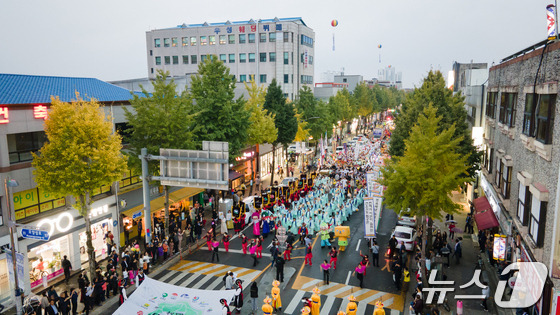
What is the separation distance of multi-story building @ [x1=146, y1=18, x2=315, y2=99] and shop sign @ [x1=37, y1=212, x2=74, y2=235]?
4755 cm

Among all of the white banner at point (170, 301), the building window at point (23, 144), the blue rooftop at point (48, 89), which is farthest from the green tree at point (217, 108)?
the white banner at point (170, 301)

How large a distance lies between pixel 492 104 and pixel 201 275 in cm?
2199

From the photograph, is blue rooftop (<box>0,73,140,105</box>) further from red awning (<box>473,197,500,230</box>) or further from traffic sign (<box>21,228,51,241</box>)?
red awning (<box>473,197,500,230</box>)

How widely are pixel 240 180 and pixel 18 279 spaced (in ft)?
81.1

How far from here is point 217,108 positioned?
95.3ft

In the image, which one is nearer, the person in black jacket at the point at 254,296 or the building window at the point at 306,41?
the person in black jacket at the point at 254,296

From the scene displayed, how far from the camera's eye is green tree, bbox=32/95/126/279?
55.0ft

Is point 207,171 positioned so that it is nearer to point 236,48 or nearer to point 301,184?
point 301,184

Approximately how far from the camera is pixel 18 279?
16641 millimetres

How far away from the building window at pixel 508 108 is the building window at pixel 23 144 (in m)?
24.2

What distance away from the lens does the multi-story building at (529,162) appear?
12367mm

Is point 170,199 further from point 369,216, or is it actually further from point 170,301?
point 369,216

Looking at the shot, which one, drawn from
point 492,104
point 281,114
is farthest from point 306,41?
point 492,104

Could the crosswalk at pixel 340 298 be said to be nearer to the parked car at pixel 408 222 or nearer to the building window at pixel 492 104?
the parked car at pixel 408 222
